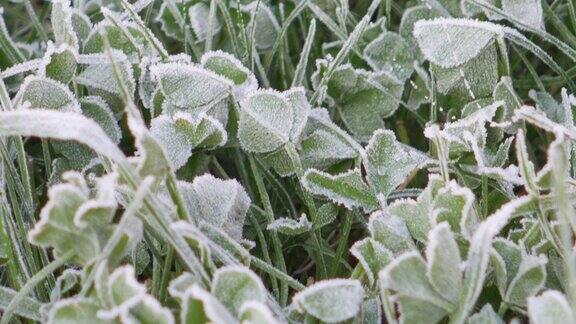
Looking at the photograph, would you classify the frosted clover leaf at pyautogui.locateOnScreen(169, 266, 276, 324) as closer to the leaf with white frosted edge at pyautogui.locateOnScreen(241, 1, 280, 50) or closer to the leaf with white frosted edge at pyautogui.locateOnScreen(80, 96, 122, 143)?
the leaf with white frosted edge at pyautogui.locateOnScreen(80, 96, 122, 143)

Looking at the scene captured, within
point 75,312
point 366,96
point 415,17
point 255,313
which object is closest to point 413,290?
point 255,313

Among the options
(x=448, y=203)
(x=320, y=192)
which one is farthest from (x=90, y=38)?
(x=448, y=203)

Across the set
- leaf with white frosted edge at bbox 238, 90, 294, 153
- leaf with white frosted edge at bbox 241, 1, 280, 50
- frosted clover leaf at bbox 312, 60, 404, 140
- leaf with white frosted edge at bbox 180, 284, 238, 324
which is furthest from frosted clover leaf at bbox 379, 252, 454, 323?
leaf with white frosted edge at bbox 241, 1, 280, 50

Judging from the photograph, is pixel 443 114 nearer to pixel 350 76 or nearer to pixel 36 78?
pixel 350 76

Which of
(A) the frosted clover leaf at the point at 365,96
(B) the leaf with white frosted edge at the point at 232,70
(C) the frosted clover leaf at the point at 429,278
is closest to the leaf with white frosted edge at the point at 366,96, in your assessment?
(A) the frosted clover leaf at the point at 365,96

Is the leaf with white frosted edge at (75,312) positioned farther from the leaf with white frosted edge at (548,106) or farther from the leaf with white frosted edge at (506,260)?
the leaf with white frosted edge at (548,106)

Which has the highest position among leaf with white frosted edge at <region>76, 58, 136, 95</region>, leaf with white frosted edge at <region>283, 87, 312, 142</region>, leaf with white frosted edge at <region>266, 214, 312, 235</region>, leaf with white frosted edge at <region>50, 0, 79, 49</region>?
leaf with white frosted edge at <region>50, 0, 79, 49</region>
